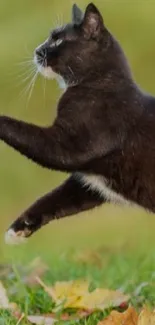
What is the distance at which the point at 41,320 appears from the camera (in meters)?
2.74

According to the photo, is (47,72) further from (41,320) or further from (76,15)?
(41,320)

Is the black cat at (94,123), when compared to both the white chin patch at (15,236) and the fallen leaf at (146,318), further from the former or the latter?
the fallen leaf at (146,318)

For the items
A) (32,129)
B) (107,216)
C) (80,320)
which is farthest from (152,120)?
(107,216)

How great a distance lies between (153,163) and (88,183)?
0.22 meters

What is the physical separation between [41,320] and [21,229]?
39 cm

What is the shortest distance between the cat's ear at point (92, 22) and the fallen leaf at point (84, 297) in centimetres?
75

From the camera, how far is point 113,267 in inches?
138

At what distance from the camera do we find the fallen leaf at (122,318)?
8.78ft

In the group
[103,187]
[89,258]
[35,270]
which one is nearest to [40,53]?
[103,187]

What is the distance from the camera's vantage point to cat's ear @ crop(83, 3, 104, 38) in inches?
112

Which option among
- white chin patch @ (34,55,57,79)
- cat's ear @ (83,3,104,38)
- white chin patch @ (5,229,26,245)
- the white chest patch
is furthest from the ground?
cat's ear @ (83,3,104,38)

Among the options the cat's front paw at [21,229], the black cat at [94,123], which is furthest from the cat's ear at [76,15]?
the cat's front paw at [21,229]

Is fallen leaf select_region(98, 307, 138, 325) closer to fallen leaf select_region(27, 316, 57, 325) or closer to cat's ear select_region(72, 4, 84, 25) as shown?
fallen leaf select_region(27, 316, 57, 325)

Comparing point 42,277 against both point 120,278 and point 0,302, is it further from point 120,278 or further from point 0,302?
point 0,302
